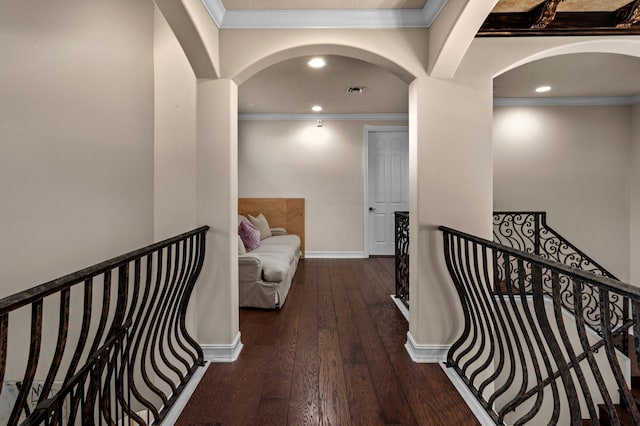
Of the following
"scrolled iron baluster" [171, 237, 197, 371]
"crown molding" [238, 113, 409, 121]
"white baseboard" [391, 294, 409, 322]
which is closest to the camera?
"scrolled iron baluster" [171, 237, 197, 371]

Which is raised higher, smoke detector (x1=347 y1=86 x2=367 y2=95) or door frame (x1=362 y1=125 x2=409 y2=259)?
smoke detector (x1=347 y1=86 x2=367 y2=95)

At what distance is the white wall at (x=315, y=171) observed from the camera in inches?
219

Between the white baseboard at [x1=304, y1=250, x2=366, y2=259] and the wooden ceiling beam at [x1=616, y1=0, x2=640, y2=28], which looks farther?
the white baseboard at [x1=304, y1=250, x2=366, y2=259]

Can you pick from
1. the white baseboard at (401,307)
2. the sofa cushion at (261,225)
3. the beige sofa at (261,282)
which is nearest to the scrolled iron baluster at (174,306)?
the beige sofa at (261,282)

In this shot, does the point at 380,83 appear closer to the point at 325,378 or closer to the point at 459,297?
the point at 459,297

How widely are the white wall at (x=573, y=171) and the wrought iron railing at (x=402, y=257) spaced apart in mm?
2063

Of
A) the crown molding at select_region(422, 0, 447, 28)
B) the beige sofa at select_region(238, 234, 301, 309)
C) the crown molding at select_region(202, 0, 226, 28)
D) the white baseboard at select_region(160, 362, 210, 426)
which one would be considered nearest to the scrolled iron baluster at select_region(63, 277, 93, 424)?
the white baseboard at select_region(160, 362, 210, 426)

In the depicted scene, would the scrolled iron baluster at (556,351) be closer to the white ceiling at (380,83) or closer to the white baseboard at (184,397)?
the white baseboard at (184,397)

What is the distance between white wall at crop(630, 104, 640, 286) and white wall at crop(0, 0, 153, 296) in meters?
6.09

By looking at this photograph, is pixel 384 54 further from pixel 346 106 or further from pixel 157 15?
pixel 346 106

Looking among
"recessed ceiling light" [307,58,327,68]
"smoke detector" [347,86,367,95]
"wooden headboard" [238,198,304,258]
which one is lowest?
"wooden headboard" [238,198,304,258]

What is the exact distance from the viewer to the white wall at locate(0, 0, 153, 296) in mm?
2309

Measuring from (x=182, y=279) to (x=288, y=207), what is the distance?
3614 mm

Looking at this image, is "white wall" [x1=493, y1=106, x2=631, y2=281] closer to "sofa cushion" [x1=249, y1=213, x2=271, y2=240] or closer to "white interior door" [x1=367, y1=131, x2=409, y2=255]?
"white interior door" [x1=367, y1=131, x2=409, y2=255]
